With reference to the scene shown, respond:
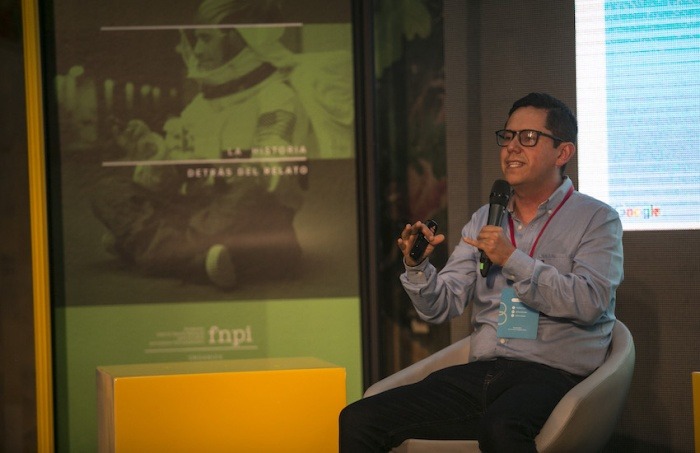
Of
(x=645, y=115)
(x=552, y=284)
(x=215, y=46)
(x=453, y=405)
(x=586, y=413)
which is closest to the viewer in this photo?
(x=586, y=413)

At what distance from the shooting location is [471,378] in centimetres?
308

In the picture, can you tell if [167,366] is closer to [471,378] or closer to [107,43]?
[471,378]

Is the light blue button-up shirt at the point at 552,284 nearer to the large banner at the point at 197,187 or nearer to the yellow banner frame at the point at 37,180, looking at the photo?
the large banner at the point at 197,187

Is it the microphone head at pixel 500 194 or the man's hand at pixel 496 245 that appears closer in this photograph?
the man's hand at pixel 496 245

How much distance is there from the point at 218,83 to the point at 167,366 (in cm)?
170

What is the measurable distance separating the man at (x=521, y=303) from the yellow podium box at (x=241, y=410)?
187 mm

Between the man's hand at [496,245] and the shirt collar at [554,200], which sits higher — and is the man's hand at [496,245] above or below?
below

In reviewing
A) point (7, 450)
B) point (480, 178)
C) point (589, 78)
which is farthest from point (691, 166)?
point (7, 450)

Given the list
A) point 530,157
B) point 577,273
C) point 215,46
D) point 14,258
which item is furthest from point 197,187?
point 577,273

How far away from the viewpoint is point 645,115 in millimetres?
4312

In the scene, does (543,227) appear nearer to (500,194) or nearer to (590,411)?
(500,194)

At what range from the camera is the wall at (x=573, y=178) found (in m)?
4.29

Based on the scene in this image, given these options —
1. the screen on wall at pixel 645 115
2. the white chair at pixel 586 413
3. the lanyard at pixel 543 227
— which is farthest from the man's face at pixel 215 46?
the white chair at pixel 586 413

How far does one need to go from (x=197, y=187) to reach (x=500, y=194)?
1.99 meters
